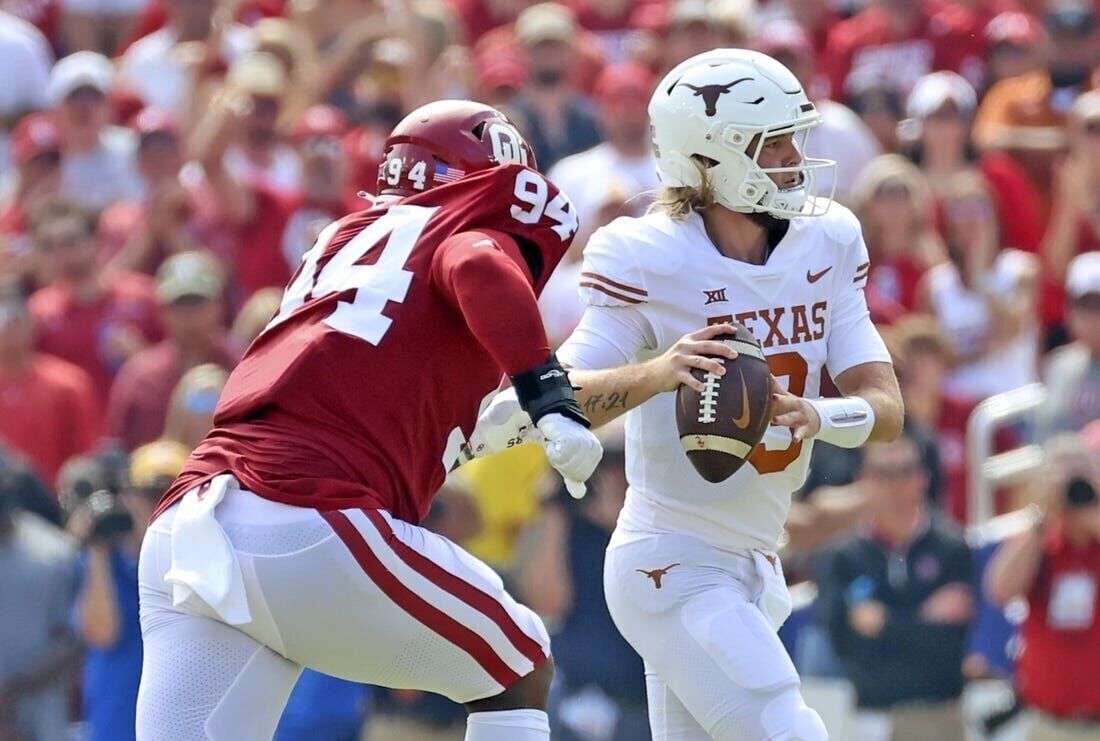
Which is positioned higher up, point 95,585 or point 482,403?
point 482,403

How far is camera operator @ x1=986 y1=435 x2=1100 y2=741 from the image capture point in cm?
793

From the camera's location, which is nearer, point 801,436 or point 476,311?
point 476,311

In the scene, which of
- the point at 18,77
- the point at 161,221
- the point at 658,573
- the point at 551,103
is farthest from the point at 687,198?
the point at 18,77

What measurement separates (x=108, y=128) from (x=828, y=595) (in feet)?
15.5

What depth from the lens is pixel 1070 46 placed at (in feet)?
34.4

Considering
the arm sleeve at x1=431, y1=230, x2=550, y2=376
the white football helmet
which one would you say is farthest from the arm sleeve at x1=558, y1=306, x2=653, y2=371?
the arm sleeve at x1=431, y1=230, x2=550, y2=376

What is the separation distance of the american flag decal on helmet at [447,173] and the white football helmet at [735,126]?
2.04 feet

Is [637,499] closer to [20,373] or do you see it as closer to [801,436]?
[801,436]

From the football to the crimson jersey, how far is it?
466mm

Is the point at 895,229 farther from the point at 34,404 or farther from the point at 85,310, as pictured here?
the point at 34,404

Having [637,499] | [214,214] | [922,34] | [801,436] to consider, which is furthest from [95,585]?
[922,34]

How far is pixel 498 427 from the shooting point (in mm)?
4699

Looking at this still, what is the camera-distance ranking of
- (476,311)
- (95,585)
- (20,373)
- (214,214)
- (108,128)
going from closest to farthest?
(476,311), (95,585), (20,373), (214,214), (108,128)

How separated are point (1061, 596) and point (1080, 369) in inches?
48.2
